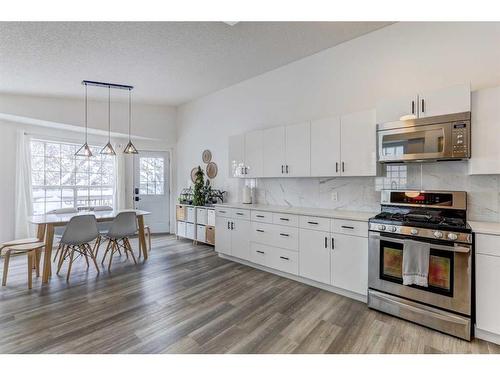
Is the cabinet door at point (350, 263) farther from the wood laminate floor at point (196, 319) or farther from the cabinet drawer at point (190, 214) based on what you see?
the cabinet drawer at point (190, 214)

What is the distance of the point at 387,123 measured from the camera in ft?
8.89

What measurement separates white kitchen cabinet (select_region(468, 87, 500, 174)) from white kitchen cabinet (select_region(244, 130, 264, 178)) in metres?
2.49

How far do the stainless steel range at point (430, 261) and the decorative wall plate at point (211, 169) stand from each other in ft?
11.3

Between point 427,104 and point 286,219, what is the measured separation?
1947 millimetres

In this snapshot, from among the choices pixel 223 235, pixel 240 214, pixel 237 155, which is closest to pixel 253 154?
pixel 237 155

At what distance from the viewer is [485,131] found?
226cm

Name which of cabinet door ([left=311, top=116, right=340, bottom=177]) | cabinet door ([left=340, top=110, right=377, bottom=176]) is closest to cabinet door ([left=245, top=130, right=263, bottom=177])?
cabinet door ([left=311, top=116, right=340, bottom=177])

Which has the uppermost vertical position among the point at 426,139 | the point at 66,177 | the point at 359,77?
the point at 359,77

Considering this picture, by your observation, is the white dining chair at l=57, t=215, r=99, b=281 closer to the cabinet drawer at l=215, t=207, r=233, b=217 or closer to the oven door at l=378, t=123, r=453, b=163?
the cabinet drawer at l=215, t=207, r=233, b=217

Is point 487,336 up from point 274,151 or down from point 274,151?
down

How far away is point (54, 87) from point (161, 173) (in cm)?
264

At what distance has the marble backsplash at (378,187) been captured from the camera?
248 cm

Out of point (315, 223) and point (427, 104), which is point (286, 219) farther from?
point (427, 104)

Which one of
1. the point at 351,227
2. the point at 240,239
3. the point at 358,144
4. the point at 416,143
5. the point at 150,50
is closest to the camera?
the point at 416,143
